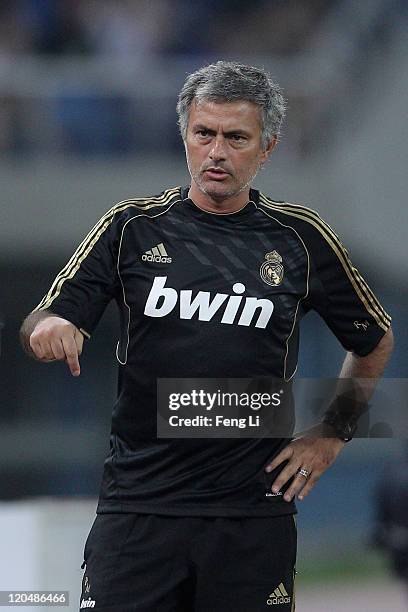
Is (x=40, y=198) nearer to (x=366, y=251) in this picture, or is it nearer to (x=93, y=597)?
(x=366, y=251)

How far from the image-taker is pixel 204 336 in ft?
7.54

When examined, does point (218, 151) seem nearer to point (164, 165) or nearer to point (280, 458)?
point (280, 458)

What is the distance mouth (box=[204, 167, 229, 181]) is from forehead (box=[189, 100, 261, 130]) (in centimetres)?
8

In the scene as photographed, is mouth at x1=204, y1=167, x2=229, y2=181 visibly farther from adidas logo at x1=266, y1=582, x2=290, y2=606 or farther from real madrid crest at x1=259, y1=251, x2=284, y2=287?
adidas logo at x1=266, y1=582, x2=290, y2=606

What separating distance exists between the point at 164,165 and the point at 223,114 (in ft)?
10.7

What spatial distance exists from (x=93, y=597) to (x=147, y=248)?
663mm

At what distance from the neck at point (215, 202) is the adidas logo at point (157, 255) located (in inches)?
5.2

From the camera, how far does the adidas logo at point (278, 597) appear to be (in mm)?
2285

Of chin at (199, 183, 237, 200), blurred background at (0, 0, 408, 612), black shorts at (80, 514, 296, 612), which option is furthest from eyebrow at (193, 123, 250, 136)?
blurred background at (0, 0, 408, 612)

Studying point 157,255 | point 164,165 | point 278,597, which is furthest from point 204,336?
point 164,165

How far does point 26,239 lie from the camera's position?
5484 millimetres

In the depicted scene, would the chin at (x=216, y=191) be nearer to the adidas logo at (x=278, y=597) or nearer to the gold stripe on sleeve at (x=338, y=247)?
the gold stripe on sleeve at (x=338, y=247)

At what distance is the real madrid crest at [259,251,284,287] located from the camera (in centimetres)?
238

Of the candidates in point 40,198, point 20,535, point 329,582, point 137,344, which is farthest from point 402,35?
point 137,344
